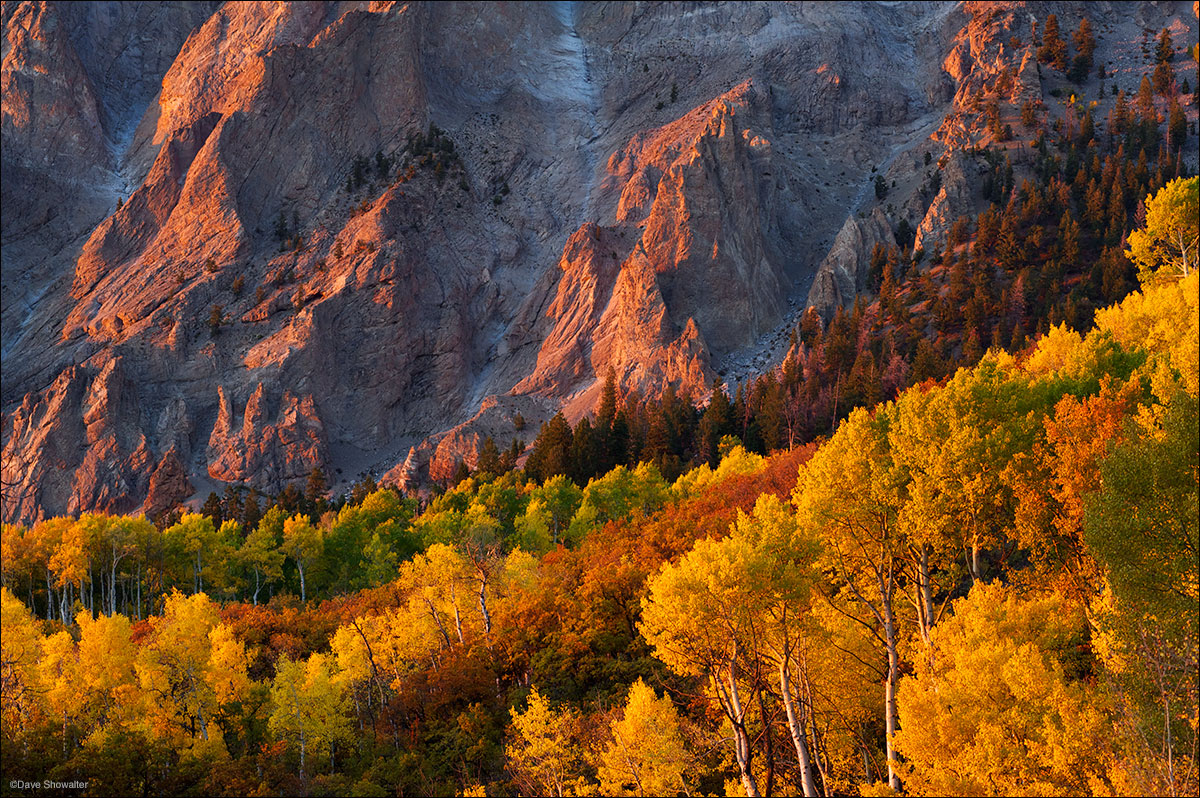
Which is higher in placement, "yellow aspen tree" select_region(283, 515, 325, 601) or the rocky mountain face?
the rocky mountain face

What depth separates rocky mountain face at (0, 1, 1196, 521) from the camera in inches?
5600

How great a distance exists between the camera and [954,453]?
118ft

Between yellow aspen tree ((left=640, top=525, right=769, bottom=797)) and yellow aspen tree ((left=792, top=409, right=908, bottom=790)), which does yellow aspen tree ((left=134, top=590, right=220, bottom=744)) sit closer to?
yellow aspen tree ((left=640, top=525, right=769, bottom=797))

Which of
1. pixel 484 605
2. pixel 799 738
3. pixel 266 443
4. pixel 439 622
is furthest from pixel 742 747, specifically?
pixel 266 443

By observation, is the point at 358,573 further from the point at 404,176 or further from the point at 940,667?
the point at 404,176

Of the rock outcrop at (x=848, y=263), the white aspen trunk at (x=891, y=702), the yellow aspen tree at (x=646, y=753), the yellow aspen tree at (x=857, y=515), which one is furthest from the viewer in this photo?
the rock outcrop at (x=848, y=263)

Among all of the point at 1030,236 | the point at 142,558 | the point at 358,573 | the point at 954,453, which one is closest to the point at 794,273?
the point at 1030,236

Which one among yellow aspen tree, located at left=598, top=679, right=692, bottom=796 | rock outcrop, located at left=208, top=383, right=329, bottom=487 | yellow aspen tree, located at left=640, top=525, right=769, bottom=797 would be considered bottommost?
rock outcrop, located at left=208, top=383, right=329, bottom=487

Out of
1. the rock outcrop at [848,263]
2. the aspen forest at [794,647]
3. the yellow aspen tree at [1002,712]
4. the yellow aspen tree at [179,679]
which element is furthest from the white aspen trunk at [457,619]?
the rock outcrop at [848,263]

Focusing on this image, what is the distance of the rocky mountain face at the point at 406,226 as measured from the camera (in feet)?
467

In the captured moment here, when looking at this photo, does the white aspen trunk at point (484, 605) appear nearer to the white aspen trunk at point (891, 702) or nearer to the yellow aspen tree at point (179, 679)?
the yellow aspen tree at point (179, 679)

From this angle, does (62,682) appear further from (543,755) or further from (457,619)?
(543,755)

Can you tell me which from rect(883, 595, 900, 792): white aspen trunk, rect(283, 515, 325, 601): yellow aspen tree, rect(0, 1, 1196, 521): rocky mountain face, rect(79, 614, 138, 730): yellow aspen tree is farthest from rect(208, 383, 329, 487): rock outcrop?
rect(883, 595, 900, 792): white aspen trunk

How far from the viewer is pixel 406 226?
543 ft
